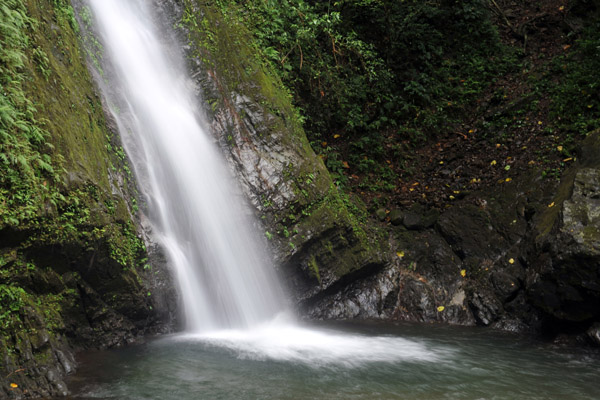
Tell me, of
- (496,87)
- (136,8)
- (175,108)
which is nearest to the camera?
(175,108)

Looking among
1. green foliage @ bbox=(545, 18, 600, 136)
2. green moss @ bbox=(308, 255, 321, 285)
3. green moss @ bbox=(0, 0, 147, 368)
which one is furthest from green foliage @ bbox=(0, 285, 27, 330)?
green foliage @ bbox=(545, 18, 600, 136)

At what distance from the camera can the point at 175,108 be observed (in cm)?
793

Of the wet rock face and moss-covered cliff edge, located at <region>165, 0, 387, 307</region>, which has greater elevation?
moss-covered cliff edge, located at <region>165, 0, 387, 307</region>

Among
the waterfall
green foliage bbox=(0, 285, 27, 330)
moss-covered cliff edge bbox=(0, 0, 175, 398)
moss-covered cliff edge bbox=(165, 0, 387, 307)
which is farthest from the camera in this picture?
moss-covered cliff edge bbox=(165, 0, 387, 307)

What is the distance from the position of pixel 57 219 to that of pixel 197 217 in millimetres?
2559

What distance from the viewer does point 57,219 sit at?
15.7ft

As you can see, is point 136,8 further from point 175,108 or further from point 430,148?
point 430,148

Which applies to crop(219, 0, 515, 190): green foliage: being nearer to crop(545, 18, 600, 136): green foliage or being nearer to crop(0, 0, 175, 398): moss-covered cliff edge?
crop(545, 18, 600, 136): green foliage

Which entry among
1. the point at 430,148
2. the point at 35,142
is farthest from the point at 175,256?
the point at 430,148

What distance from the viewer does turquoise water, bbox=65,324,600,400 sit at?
14.7 ft

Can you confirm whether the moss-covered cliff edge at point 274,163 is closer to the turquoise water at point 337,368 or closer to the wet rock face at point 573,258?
the turquoise water at point 337,368

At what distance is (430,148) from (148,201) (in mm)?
7198

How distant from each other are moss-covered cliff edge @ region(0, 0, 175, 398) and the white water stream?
576 mm

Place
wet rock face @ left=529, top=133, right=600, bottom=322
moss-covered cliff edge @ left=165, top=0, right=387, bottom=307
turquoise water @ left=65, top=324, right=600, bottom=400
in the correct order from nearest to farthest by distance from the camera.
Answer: turquoise water @ left=65, top=324, right=600, bottom=400 → wet rock face @ left=529, top=133, right=600, bottom=322 → moss-covered cliff edge @ left=165, top=0, right=387, bottom=307
